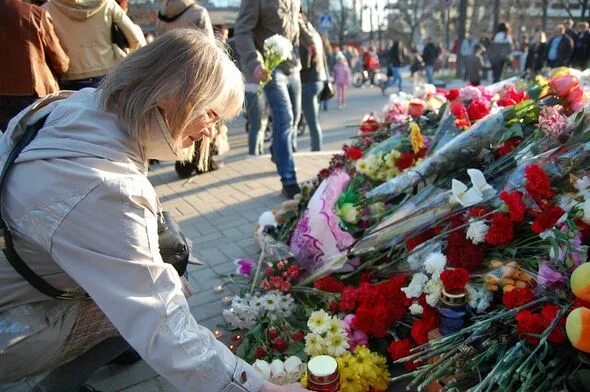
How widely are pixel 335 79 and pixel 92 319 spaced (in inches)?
443

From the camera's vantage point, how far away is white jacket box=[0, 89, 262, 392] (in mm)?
1252

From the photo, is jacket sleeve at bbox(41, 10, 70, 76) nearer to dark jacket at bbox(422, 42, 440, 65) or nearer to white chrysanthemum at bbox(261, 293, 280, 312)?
white chrysanthemum at bbox(261, 293, 280, 312)

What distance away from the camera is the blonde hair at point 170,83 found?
52.2 inches

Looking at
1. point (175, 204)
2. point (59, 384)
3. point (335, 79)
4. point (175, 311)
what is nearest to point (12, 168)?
point (175, 311)

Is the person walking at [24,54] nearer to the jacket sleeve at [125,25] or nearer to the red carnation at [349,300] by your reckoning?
the jacket sleeve at [125,25]

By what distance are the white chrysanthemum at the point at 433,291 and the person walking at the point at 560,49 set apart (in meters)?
12.3

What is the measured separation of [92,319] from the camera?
66.4 inches

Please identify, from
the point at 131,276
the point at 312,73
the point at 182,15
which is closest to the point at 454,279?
the point at 131,276

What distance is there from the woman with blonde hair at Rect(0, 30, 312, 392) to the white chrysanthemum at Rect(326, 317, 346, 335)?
69cm

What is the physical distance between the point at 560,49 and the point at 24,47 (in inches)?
486

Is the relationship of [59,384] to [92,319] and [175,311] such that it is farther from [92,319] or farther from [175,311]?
[175,311]

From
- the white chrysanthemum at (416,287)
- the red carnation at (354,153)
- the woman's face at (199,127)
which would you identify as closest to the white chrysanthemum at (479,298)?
the white chrysanthemum at (416,287)

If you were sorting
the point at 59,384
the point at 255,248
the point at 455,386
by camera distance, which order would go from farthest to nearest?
1. the point at 255,248
2. the point at 59,384
3. the point at 455,386

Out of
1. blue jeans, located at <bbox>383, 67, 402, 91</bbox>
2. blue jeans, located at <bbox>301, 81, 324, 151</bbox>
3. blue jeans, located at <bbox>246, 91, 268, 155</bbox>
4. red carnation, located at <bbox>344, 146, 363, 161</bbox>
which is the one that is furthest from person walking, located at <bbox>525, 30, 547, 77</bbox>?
red carnation, located at <bbox>344, 146, 363, 161</bbox>
